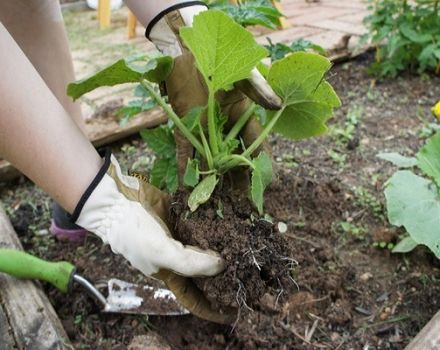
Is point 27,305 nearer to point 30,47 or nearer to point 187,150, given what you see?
point 187,150

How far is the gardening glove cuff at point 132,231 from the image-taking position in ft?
3.03

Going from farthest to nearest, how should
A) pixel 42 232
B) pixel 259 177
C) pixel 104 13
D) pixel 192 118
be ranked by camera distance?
pixel 104 13, pixel 42 232, pixel 192 118, pixel 259 177

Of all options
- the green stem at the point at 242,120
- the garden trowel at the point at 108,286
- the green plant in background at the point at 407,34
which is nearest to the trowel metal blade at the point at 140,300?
the garden trowel at the point at 108,286

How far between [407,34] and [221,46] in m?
1.66

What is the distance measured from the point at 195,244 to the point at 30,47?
0.89 meters

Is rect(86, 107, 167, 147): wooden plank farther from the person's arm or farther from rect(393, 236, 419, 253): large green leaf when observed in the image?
rect(393, 236, 419, 253): large green leaf

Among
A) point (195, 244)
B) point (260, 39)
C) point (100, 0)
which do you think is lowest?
point (260, 39)

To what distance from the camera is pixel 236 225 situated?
1014 millimetres

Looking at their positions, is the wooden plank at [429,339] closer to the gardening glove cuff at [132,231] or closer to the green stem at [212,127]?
the gardening glove cuff at [132,231]

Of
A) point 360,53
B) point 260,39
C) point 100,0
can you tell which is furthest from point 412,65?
point 100,0

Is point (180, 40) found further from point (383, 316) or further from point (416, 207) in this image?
point (383, 316)

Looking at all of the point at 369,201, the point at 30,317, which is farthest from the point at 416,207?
the point at 30,317

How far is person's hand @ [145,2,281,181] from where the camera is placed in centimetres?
114

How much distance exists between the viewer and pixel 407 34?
87.6 inches
